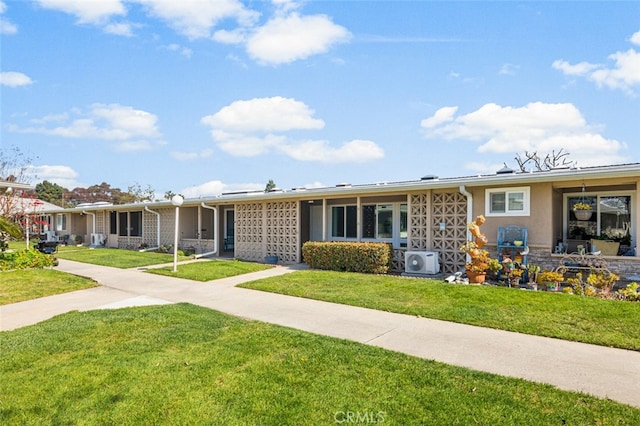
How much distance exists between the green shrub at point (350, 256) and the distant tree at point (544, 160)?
20.8 metres

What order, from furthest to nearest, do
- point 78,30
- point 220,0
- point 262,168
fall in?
point 262,168, point 78,30, point 220,0

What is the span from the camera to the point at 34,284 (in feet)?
30.5

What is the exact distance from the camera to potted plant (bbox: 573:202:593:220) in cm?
959

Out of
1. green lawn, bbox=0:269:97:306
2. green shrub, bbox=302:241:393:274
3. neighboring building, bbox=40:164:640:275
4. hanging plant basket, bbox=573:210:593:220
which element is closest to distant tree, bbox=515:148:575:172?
neighboring building, bbox=40:164:640:275

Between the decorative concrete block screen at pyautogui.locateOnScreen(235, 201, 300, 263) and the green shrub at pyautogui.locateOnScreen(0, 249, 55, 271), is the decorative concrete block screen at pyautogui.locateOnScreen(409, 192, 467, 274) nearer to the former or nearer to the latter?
the decorative concrete block screen at pyautogui.locateOnScreen(235, 201, 300, 263)

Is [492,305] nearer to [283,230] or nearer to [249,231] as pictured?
[283,230]

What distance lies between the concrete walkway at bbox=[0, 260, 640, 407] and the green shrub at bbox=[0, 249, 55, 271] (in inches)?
170

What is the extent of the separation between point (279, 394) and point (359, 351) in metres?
1.32

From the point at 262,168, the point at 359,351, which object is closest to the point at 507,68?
the point at 359,351

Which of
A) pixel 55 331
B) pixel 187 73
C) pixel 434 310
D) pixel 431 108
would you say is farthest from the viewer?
pixel 431 108

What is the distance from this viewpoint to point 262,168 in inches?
1124

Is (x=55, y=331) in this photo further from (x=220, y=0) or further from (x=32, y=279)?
(x=220, y=0)

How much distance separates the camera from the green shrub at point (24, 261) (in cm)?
1134

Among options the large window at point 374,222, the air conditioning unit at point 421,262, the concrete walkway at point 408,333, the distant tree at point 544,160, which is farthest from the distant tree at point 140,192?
the air conditioning unit at point 421,262
